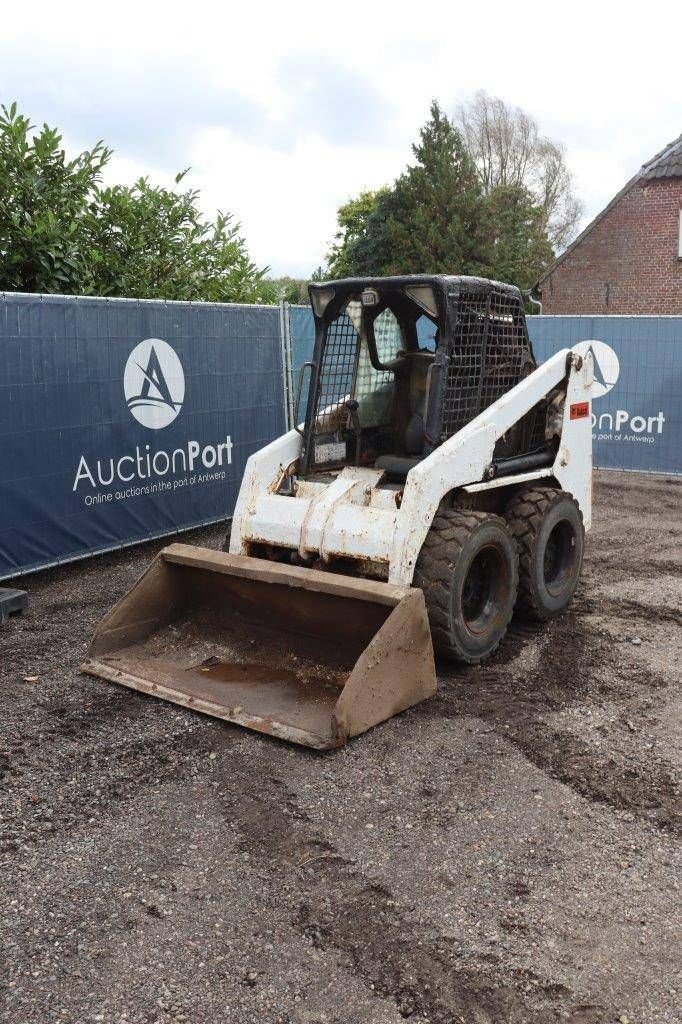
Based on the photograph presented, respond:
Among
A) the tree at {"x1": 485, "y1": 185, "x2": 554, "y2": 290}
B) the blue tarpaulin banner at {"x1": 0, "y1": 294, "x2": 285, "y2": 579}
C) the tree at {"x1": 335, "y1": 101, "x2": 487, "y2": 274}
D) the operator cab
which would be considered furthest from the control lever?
the tree at {"x1": 485, "y1": 185, "x2": 554, "y2": 290}

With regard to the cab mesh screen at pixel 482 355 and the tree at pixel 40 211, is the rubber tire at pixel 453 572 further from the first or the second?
the tree at pixel 40 211

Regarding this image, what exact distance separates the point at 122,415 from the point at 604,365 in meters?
7.34

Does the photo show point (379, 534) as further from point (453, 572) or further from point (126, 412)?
point (126, 412)

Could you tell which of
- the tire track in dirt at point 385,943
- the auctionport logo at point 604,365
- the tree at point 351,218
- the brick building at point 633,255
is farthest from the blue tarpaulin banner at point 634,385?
the tree at point 351,218

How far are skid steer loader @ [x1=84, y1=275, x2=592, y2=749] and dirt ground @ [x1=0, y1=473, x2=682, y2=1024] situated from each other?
30 cm

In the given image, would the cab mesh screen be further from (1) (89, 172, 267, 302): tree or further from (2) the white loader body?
(1) (89, 172, 267, 302): tree

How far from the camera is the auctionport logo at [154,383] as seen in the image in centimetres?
834

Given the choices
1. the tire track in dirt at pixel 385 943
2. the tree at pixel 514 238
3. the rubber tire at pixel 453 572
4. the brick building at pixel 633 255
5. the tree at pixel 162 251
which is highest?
the tree at pixel 514 238

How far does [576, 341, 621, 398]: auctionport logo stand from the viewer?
1267cm

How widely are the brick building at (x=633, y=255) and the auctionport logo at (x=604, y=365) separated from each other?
13543 millimetres

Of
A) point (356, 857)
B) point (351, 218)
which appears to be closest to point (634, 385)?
point (356, 857)

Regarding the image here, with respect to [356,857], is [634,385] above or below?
above

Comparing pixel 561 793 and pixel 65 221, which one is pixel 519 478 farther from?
pixel 65 221

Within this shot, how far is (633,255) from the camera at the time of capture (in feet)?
82.8
